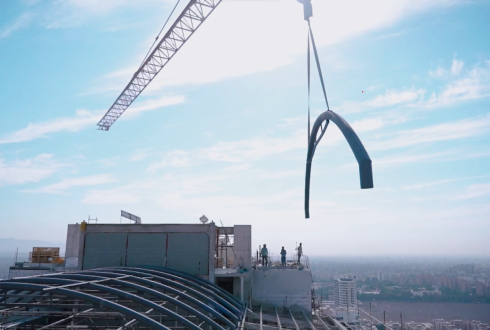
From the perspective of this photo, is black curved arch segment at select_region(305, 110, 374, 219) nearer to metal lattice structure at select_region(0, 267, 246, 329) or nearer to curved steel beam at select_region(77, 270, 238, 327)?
curved steel beam at select_region(77, 270, 238, 327)

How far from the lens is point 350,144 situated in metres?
14.1

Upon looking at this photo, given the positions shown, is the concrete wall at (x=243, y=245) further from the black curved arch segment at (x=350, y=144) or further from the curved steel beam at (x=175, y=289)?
the curved steel beam at (x=175, y=289)

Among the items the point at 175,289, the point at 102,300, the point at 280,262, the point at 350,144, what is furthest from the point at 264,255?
the point at 102,300

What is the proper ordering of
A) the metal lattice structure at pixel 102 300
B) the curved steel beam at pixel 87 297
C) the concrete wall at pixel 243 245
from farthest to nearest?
the concrete wall at pixel 243 245
the metal lattice structure at pixel 102 300
the curved steel beam at pixel 87 297

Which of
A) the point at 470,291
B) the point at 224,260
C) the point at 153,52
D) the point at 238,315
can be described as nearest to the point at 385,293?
the point at 470,291

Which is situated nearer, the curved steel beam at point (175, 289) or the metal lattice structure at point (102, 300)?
the metal lattice structure at point (102, 300)

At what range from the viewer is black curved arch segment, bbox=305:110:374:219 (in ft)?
42.0

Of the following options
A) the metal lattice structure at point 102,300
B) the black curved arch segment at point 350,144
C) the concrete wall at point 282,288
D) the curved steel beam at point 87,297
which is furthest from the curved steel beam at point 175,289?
the concrete wall at point 282,288

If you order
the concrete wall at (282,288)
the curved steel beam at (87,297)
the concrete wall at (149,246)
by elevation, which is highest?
the concrete wall at (149,246)

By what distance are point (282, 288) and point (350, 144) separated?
60.9 feet

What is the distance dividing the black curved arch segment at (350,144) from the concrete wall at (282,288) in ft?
35.5

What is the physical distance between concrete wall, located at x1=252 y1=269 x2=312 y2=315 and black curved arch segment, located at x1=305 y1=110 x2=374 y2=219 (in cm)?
1081

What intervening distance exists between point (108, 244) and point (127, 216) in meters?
13.3

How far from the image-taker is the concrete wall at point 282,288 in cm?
2911
